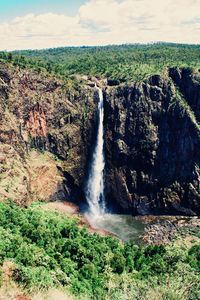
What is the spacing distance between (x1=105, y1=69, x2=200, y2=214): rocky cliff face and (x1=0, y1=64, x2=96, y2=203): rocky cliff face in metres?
3.78

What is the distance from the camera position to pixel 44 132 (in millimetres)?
62625

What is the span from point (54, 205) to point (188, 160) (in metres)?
18.8

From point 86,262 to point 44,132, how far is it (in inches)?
1063

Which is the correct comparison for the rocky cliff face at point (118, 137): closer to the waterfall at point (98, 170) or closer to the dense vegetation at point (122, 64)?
the waterfall at point (98, 170)

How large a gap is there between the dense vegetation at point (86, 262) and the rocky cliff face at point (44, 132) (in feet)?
26.4

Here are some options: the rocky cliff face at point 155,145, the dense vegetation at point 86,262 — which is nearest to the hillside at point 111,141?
the rocky cliff face at point 155,145

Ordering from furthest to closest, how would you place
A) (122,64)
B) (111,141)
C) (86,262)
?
(122,64) → (111,141) → (86,262)

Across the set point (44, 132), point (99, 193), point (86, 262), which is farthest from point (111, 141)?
point (86, 262)

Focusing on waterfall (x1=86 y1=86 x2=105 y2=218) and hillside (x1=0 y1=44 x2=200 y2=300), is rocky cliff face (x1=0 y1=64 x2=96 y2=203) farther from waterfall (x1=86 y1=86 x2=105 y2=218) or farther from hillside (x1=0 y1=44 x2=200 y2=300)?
waterfall (x1=86 y1=86 x2=105 y2=218)

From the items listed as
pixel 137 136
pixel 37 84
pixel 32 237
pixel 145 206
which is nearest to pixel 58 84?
pixel 37 84

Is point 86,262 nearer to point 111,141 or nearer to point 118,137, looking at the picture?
point 118,137

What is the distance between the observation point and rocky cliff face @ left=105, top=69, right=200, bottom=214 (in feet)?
202

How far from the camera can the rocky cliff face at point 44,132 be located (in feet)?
191

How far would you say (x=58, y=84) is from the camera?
64438 millimetres
